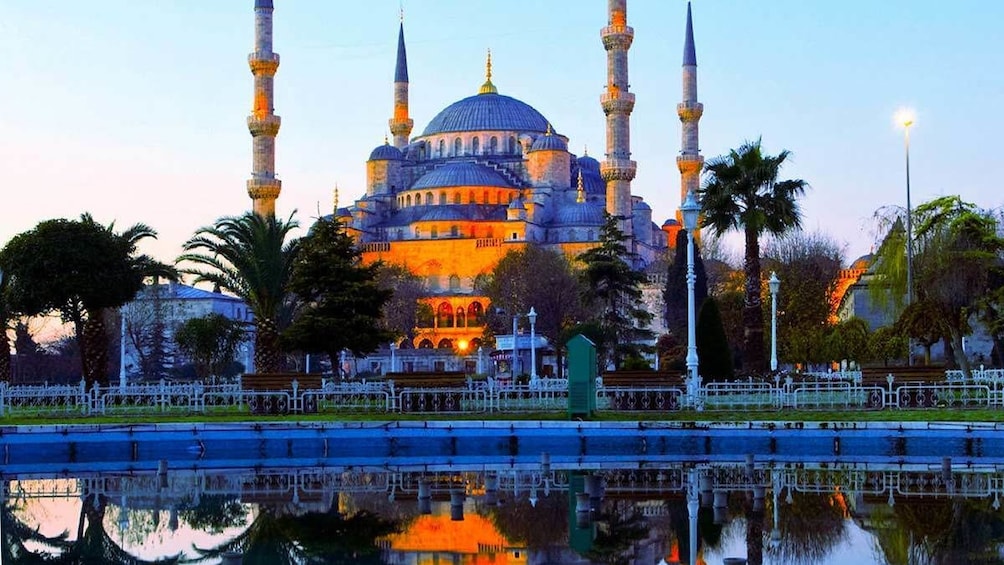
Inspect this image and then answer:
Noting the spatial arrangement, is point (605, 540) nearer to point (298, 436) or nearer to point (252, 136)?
point (298, 436)

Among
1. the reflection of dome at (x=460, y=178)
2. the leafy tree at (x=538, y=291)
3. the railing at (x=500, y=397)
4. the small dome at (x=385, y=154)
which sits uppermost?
the small dome at (x=385, y=154)

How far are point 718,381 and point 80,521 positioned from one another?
14.5 m

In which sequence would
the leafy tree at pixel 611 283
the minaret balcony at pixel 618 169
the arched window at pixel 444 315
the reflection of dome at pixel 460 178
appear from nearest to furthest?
the leafy tree at pixel 611 283, the minaret balcony at pixel 618 169, the arched window at pixel 444 315, the reflection of dome at pixel 460 178

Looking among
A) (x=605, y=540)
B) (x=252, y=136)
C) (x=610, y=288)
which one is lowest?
(x=605, y=540)

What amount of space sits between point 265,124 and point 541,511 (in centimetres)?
5245

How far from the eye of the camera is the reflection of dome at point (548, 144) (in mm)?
91188

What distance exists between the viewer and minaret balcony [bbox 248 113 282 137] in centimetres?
6481

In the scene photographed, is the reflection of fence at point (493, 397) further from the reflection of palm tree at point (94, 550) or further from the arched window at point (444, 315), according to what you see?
the arched window at point (444, 315)

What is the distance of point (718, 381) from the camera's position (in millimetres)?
26562

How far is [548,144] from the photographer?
91312 millimetres

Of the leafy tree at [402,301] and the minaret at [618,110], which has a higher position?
the minaret at [618,110]

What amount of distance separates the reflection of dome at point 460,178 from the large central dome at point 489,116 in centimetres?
618

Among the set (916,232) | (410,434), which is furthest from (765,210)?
(410,434)

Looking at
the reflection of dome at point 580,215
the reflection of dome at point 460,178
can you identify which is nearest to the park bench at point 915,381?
the reflection of dome at point 580,215
